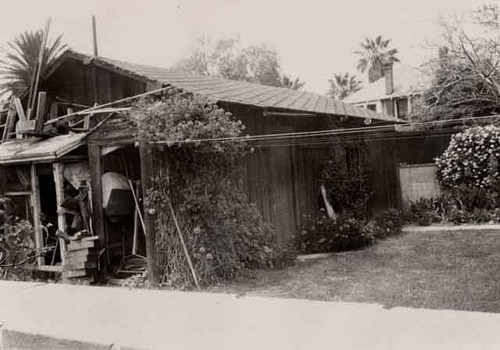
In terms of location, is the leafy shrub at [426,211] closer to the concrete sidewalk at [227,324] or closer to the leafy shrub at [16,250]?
the concrete sidewalk at [227,324]

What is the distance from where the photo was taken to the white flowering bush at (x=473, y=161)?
14.7 metres

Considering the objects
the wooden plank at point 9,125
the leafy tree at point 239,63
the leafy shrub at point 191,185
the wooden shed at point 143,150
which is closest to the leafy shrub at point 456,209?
the wooden shed at point 143,150

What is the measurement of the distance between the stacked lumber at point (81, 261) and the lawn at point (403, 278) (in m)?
2.77

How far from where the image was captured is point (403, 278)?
7887 millimetres

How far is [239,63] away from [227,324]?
4242 cm

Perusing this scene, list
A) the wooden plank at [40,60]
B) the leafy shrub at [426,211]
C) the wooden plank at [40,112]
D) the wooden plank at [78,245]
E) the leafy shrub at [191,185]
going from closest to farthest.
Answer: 1. the leafy shrub at [191,185]
2. the wooden plank at [78,245]
3. the wooden plank at [40,112]
4. the wooden plank at [40,60]
5. the leafy shrub at [426,211]

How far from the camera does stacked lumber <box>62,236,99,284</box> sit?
A: 9.15 metres

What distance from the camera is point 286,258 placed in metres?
9.28

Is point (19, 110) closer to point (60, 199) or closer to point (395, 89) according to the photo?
point (60, 199)

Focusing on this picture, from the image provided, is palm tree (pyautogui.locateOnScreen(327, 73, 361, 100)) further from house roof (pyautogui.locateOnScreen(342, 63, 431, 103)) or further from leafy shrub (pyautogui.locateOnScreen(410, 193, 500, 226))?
leafy shrub (pyautogui.locateOnScreen(410, 193, 500, 226))

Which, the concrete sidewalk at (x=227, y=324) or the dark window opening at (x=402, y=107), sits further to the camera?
the dark window opening at (x=402, y=107)

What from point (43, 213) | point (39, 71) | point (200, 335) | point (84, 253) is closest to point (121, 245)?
point (84, 253)

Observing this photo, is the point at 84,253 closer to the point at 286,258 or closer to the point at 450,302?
the point at 286,258

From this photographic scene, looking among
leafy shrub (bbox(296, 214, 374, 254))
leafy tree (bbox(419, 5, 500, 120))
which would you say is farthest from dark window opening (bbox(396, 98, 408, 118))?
leafy shrub (bbox(296, 214, 374, 254))
